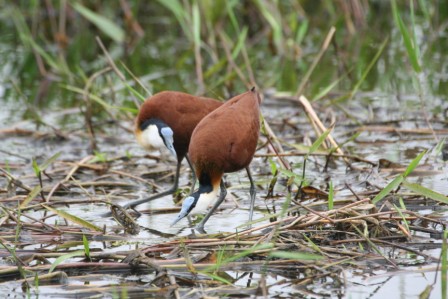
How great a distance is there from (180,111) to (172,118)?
0.07 m

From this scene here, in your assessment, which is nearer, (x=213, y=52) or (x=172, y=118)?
(x=172, y=118)

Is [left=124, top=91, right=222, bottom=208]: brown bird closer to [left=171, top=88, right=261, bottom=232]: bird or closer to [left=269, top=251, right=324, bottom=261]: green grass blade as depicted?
[left=171, top=88, right=261, bottom=232]: bird

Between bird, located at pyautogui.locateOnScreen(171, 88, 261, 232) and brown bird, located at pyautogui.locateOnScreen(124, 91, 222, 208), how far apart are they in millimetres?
506

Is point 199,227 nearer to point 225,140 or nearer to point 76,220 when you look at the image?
point 225,140

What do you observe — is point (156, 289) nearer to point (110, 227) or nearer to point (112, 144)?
point (110, 227)

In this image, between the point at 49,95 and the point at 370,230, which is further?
the point at 49,95

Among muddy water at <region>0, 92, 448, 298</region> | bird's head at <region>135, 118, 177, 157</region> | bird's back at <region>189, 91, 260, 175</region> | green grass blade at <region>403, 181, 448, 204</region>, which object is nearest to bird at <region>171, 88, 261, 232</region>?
bird's back at <region>189, 91, 260, 175</region>

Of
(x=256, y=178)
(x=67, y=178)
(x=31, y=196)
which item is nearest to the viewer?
(x=31, y=196)

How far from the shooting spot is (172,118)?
19.9 feet

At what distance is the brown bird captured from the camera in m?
6.05

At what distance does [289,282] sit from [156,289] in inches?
25.0

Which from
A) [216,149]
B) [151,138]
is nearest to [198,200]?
[216,149]

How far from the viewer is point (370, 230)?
499cm

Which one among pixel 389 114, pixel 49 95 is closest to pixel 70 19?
pixel 49 95
